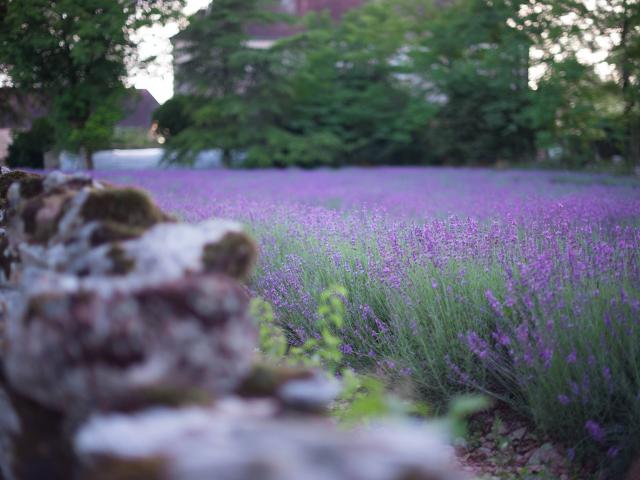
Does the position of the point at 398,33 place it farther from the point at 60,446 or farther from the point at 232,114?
the point at 60,446

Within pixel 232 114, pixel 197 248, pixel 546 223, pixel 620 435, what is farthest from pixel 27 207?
pixel 232 114

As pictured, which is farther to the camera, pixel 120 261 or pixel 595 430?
pixel 595 430

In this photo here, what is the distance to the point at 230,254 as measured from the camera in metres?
1.49

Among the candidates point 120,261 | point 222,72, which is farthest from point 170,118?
point 120,261

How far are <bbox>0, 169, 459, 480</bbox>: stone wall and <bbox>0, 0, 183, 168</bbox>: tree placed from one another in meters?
8.61

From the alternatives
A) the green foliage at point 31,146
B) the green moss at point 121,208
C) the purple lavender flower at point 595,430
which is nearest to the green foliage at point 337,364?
the green moss at point 121,208

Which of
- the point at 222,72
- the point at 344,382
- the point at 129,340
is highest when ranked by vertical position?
the point at 222,72

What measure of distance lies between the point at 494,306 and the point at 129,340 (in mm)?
2081

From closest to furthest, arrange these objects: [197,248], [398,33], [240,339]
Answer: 1. [240,339]
2. [197,248]
3. [398,33]

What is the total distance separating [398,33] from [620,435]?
23.0 m

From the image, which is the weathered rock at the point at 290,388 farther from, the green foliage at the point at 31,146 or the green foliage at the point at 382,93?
the green foliage at the point at 31,146

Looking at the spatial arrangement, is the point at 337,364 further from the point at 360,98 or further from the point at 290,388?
the point at 360,98

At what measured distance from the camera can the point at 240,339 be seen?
1.22 m

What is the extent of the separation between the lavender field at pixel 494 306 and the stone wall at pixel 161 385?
1683mm
